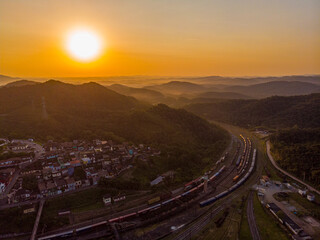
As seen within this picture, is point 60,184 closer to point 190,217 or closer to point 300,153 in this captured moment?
point 190,217

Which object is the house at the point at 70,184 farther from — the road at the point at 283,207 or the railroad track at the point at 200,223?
the road at the point at 283,207

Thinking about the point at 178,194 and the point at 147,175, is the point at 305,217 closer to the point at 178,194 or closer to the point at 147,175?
the point at 178,194

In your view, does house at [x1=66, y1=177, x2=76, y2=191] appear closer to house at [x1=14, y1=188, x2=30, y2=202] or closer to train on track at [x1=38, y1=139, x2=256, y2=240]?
house at [x1=14, y1=188, x2=30, y2=202]

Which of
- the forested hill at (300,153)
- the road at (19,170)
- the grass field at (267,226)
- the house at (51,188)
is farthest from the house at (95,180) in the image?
the forested hill at (300,153)

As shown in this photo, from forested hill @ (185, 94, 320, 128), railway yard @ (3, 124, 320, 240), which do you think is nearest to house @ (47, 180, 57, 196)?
railway yard @ (3, 124, 320, 240)

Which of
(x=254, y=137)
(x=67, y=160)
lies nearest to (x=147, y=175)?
(x=67, y=160)
